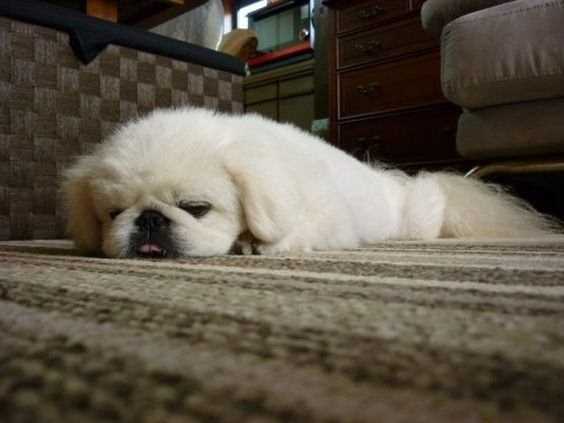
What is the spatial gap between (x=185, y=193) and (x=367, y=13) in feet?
5.58

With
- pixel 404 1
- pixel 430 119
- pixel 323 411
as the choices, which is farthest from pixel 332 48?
pixel 323 411

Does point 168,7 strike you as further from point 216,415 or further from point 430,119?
point 216,415

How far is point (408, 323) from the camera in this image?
1.19 ft

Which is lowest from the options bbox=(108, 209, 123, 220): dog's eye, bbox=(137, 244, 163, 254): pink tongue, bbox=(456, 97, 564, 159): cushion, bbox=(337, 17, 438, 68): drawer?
bbox=(137, 244, 163, 254): pink tongue

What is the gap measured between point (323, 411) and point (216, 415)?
0.13 feet

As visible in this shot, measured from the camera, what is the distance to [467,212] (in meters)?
1.38

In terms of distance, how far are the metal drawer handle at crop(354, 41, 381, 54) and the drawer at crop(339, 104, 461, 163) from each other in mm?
286

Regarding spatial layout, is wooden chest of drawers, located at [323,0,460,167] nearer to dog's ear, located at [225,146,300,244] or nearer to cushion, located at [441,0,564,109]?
cushion, located at [441,0,564,109]

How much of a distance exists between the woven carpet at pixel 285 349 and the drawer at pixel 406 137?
1609 mm

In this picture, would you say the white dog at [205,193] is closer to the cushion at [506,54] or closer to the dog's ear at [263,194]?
the dog's ear at [263,194]


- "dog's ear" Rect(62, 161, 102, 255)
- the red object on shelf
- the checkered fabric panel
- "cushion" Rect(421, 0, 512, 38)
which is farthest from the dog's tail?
the red object on shelf

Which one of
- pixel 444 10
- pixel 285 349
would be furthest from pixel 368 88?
pixel 285 349

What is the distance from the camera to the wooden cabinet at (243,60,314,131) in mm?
3926

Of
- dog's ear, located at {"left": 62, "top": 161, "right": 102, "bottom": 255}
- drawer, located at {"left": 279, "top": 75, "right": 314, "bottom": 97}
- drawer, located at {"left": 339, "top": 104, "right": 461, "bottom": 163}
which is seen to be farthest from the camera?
drawer, located at {"left": 279, "top": 75, "right": 314, "bottom": 97}
